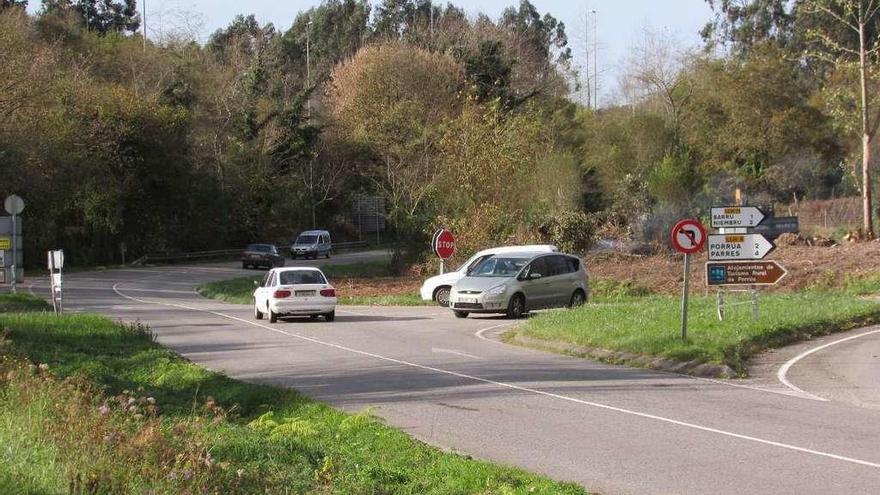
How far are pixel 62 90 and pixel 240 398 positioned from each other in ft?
166

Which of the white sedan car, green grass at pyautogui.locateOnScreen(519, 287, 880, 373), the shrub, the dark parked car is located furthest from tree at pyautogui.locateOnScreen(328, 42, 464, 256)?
green grass at pyautogui.locateOnScreen(519, 287, 880, 373)

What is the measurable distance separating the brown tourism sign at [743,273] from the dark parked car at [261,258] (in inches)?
1800

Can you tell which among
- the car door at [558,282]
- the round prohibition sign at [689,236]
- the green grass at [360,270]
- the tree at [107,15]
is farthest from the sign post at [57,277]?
the tree at [107,15]

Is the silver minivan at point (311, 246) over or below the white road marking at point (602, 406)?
over

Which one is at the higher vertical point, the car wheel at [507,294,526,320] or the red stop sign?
the red stop sign

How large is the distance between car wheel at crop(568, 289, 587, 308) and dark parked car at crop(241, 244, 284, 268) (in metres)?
36.3

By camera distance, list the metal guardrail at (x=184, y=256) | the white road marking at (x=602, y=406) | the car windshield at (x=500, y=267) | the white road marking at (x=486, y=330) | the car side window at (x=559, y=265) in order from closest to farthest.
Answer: the white road marking at (x=602, y=406)
the white road marking at (x=486, y=330)
the car windshield at (x=500, y=267)
the car side window at (x=559, y=265)
the metal guardrail at (x=184, y=256)

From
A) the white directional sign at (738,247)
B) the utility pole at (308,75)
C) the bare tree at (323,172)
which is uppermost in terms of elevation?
the utility pole at (308,75)

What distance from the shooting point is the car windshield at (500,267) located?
1151 inches

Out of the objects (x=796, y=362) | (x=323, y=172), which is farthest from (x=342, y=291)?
(x=323, y=172)

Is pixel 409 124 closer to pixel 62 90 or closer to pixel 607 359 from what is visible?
pixel 62 90

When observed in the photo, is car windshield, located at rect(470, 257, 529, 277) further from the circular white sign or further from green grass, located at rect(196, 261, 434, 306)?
the circular white sign

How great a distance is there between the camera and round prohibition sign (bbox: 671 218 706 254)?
19.1 metres

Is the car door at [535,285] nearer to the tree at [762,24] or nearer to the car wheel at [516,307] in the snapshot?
the car wheel at [516,307]
